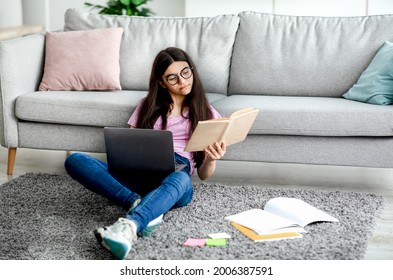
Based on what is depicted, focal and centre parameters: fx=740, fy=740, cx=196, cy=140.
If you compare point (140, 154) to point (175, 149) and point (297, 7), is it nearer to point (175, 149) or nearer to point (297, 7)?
point (175, 149)

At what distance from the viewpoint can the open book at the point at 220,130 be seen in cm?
280

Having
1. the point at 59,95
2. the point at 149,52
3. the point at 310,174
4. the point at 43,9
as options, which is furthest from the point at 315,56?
the point at 43,9

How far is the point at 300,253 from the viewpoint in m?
2.64

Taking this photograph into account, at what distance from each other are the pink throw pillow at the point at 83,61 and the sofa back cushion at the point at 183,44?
94 mm

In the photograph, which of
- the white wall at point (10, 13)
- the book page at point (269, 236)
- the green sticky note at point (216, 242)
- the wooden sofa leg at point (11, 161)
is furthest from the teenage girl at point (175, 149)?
the white wall at point (10, 13)

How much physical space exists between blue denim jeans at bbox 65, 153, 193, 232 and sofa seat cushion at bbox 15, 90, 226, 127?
59cm

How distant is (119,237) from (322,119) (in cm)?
135

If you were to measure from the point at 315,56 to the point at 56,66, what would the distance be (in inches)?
55.3

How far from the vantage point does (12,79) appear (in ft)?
12.6

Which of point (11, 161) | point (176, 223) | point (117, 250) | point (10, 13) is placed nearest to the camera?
point (117, 250)

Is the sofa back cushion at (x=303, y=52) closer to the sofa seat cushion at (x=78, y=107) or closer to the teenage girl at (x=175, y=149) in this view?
the sofa seat cushion at (x=78, y=107)

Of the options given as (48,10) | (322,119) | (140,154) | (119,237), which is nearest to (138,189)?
(140,154)

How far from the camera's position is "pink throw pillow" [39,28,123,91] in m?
4.01
